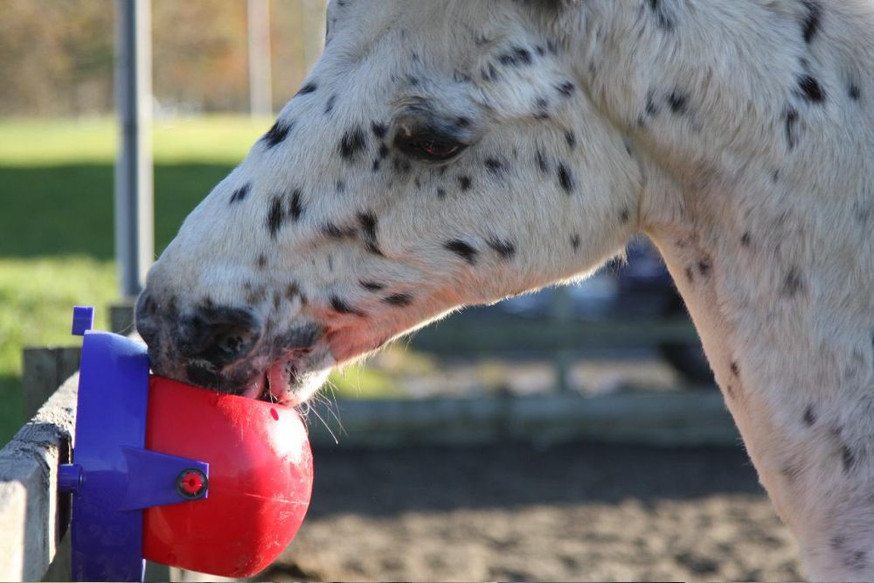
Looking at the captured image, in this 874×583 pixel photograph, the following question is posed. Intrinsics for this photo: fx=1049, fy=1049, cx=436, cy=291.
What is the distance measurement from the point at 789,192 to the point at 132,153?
4.03m

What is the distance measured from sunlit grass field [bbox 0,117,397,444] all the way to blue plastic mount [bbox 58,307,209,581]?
66cm

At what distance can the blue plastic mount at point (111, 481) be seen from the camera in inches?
75.8

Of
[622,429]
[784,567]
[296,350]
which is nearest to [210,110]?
[622,429]

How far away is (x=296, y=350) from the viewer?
7.23ft

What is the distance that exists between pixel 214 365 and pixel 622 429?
6.28 meters

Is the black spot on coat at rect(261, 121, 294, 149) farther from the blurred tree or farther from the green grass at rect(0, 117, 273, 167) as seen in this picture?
the green grass at rect(0, 117, 273, 167)

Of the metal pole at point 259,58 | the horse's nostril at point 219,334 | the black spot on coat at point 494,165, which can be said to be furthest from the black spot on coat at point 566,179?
the metal pole at point 259,58

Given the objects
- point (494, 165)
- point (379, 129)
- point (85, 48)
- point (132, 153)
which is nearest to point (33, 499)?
point (379, 129)

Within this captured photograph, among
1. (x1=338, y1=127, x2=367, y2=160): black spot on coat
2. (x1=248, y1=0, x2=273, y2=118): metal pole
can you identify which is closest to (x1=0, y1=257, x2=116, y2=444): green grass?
(x1=338, y1=127, x2=367, y2=160): black spot on coat

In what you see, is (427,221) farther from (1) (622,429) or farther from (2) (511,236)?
(1) (622,429)

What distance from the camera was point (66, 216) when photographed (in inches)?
488

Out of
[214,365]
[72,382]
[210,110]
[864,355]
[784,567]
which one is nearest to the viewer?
[864,355]

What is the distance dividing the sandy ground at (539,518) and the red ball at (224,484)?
2796 mm

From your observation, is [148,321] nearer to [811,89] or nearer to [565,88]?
[565,88]
